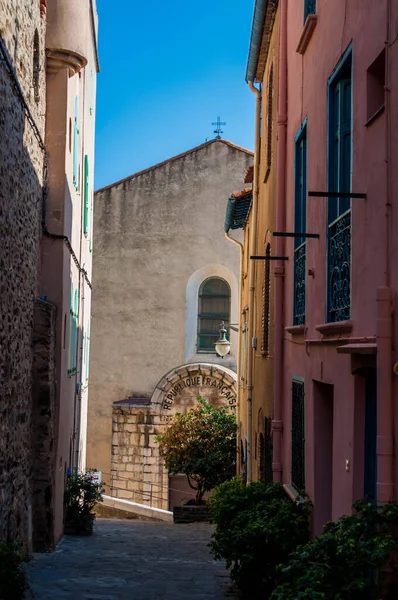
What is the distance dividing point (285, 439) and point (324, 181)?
3756mm

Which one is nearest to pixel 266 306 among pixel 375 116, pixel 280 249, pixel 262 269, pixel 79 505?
pixel 262 269

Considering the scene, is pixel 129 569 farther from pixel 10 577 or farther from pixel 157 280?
pixel 157 280

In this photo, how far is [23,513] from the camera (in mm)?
11609

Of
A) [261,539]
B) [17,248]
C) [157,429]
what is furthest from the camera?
[157,429]

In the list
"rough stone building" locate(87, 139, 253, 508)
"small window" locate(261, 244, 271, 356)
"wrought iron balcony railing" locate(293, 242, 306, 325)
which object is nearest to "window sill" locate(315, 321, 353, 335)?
"wrought iron balcony railing" locate(293, 242, 306, 325)

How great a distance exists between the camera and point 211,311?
85.5 ft

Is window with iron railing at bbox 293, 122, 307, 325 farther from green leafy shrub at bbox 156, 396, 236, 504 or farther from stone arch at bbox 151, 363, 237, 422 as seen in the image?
stone arch at bbox 151, 363, 237, 422

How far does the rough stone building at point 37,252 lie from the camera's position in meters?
9.88

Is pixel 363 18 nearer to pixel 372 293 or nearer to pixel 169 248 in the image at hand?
pixel 372 293

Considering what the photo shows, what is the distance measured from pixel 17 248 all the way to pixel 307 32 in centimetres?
439

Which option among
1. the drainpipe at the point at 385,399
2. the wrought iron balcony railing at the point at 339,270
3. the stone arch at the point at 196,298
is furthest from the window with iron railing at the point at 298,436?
the stone arch at the point at 196,298

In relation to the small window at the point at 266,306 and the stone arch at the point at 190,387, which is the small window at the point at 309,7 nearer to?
the small window at the point at 266,306

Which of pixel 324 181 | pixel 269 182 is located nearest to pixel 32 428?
pixel 269 182

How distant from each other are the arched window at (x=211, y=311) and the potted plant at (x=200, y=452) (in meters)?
4.28
